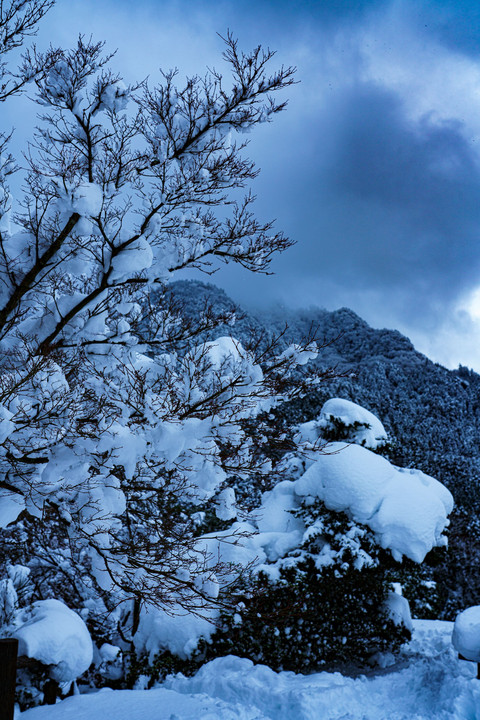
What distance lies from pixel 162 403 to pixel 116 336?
43.7 inches

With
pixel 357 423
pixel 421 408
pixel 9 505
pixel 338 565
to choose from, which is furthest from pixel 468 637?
pixel 421 408

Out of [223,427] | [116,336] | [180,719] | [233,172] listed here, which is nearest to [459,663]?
[180,719]

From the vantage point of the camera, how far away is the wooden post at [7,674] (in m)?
2.78

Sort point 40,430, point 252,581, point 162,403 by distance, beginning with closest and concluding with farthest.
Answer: point 40,430
point 162,403
point 252,581

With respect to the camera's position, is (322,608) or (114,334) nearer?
(114,334)

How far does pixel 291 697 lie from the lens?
5562 mm

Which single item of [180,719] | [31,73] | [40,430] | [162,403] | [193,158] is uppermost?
[31,73]

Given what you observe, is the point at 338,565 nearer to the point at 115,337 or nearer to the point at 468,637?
the point at 468,637

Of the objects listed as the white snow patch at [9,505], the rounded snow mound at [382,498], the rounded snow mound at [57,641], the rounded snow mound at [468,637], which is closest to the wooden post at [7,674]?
the white snow patch at [9,505]

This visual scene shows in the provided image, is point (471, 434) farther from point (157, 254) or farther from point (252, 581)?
point (157, 254)

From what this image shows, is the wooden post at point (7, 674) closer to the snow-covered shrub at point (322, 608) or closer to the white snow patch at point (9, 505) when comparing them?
the white snow patch at point (9, 505)

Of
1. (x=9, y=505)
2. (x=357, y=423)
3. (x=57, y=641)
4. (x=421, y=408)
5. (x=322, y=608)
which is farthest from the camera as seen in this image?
(x=421, y=408)

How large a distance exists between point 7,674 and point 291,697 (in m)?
3.92

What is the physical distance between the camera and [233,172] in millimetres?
4293
